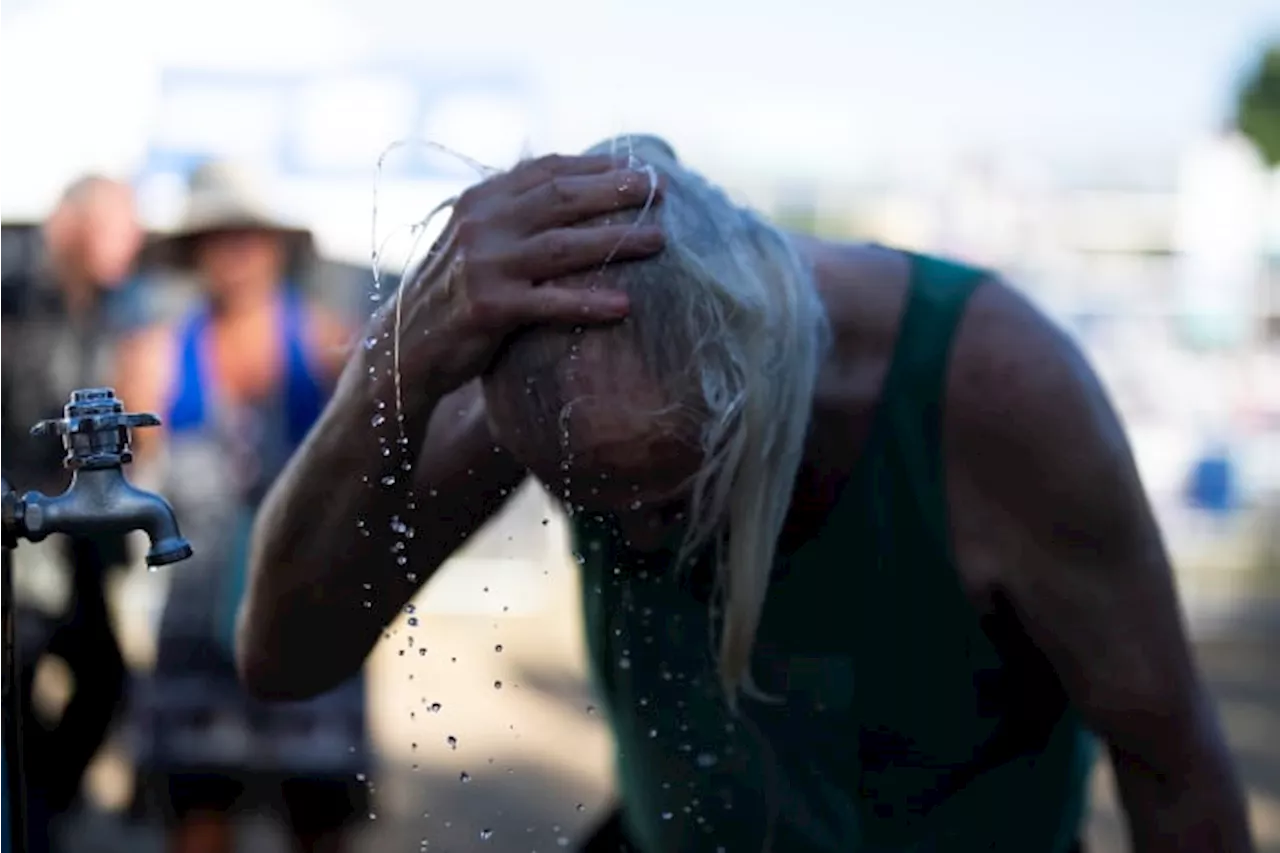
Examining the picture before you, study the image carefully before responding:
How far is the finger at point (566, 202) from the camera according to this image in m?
1.02

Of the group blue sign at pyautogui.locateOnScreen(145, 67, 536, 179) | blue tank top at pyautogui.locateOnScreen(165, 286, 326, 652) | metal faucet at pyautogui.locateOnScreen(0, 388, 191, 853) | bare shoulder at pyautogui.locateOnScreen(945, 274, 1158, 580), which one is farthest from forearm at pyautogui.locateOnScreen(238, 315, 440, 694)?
blue sign at pyautogui.locateOnScreen(145, 67, 536, 179)

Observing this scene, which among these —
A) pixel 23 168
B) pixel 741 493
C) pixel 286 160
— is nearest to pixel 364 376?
pixel 741 493

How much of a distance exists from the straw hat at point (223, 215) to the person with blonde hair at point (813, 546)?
140 centimetres

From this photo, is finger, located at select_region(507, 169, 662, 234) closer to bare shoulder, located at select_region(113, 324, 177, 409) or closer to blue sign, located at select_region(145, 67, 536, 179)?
bare shoulder, located at select_region(113, 324, 177, 409)

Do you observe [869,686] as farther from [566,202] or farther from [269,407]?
[269,407]

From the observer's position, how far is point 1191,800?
1.29 metres

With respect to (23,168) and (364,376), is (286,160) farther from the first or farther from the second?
(364,376)

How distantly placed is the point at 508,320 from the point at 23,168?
4.80ft

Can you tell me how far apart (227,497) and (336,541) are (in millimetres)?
1250

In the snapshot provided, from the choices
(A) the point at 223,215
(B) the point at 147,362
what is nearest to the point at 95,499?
(B) the point at 147,362

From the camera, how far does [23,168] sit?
225cm

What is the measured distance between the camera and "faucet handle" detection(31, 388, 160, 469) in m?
0.89

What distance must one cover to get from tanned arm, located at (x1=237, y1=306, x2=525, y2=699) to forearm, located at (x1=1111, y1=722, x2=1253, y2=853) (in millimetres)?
542

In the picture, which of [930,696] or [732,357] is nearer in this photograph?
[732,357]
